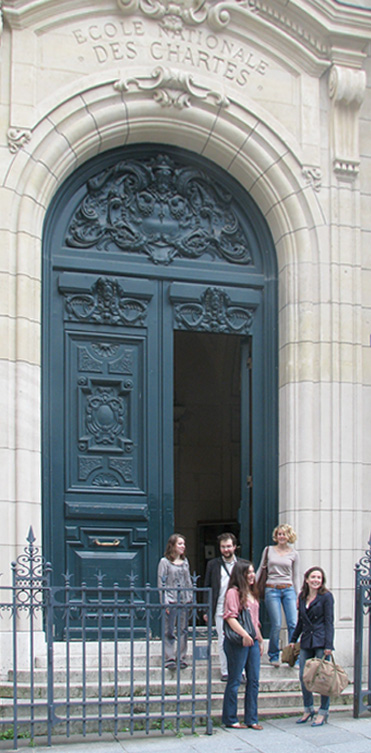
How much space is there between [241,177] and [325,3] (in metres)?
2.09

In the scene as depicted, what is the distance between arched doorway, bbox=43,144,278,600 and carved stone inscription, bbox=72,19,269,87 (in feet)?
3.14

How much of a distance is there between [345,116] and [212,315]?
272cm

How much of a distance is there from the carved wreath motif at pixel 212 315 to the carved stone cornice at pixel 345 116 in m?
1.92

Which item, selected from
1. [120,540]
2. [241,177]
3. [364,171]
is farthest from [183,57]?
[120,540]

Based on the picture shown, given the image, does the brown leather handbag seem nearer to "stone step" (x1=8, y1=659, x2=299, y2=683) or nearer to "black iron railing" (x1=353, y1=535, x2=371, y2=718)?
"black iron railing" (x1=353, y1=535, x2=371, y2=718)

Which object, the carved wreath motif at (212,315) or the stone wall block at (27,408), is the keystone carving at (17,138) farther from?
the carved wreath motif at (212,315)

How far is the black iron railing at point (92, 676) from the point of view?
324 inches

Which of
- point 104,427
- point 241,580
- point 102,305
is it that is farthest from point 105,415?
point 241,580

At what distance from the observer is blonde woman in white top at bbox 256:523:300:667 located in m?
10.5

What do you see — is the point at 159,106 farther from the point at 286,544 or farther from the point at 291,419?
the point at 286,544

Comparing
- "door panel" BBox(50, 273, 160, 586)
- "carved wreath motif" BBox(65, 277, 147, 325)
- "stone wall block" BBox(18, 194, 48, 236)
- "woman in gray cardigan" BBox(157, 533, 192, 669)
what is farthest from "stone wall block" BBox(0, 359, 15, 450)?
"woman in gray cardigan" BBox(157, 533, 192, 669)

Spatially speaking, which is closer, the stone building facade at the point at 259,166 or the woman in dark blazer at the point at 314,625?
the woman in dark blazer at the point at 314,625

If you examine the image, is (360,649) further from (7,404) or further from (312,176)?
(312,176)

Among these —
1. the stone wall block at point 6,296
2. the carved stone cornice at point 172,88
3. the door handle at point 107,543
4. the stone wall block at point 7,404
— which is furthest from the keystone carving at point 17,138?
the door handle at point 107,543
